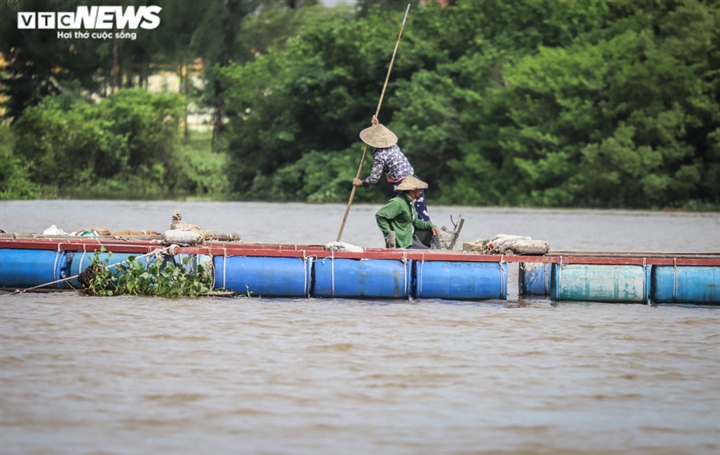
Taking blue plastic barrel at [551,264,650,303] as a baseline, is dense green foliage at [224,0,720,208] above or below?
above

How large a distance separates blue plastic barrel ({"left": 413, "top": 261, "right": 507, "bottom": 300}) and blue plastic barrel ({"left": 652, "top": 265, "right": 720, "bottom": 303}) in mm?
1857

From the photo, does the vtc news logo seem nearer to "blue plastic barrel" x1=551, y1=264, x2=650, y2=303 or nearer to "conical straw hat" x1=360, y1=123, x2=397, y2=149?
"conical straw hat" x1=360, y1=123, x2=397, y2=149

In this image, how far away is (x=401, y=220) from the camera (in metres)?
13.7

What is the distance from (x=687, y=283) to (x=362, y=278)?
381 centimetres

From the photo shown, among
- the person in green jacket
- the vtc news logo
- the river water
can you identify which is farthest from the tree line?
the river water

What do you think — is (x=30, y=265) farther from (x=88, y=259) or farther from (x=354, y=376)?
(x=354, y=376)

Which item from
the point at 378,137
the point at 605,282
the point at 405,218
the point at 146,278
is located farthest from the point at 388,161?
the point at 146,278

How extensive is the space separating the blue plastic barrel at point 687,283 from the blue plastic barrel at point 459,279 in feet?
6.09

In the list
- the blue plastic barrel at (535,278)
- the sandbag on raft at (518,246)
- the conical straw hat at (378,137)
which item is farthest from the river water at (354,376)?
the conical straw hat at (378,137)

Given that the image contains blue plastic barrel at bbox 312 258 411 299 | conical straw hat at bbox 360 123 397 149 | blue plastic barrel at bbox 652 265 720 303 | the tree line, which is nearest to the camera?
blue plastic barrel at bbox 312 258 411 299

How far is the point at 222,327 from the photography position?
10.7 metres

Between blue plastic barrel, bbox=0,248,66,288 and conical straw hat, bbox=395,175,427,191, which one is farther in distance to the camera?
conical straw hat, bbox=395,175,427,191

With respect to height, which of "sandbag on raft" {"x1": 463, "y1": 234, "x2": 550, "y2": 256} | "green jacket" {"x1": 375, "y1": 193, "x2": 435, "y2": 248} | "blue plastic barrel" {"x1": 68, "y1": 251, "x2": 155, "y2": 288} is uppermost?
"green jacket" {"x1": 375, "y1": 193, "x2": 435, "y2": 248}

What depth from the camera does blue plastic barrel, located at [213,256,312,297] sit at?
12.7 meters
